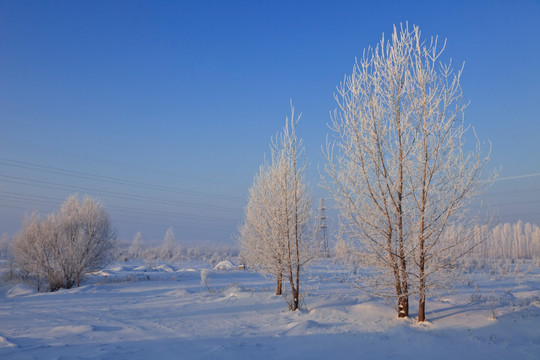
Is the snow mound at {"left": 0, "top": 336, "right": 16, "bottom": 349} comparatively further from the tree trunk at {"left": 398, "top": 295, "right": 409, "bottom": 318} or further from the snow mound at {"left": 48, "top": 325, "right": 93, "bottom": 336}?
the tree trunk at {"left": 398, "top": 295, "right": 409, "bottom": 318}

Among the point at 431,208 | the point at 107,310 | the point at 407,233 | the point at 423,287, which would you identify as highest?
the point at 431,208

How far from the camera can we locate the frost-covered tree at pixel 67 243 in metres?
20.3

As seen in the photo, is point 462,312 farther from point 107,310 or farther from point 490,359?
point 107,310

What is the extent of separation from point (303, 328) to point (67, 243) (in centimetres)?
1752

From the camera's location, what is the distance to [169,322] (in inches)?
356

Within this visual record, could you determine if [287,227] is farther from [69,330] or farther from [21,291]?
[21,291]

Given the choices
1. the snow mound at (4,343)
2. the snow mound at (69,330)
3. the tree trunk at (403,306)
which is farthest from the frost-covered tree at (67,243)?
the tree trunk at (403,306)

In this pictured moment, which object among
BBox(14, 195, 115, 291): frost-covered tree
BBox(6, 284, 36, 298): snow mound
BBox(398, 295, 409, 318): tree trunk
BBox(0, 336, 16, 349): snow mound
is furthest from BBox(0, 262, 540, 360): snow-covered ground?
BBox(14, 195, 115, 291): frost-covered tree

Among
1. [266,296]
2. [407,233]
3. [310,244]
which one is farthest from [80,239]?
[407,233]

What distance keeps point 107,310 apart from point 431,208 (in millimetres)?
9528

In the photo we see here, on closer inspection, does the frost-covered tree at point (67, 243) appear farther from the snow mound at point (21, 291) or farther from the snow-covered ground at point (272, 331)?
the snow-covered ground at point (272, 331)

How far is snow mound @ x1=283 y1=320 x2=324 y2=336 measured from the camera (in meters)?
7.54

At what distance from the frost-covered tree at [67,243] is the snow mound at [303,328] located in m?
16.6

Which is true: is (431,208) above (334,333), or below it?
above
